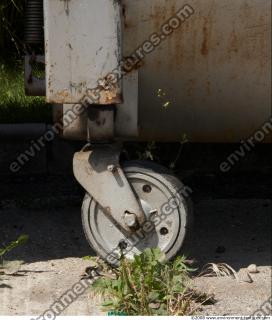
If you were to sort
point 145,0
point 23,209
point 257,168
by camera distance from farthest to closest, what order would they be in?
point 257,168 → point 23,209 → point 145,0

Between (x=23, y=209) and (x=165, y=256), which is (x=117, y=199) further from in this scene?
(x=23, y=209)

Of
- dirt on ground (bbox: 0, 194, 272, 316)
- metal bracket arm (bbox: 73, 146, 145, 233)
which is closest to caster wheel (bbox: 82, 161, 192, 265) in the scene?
metal bracket arm (bbox: 73, 146, 145, 233)

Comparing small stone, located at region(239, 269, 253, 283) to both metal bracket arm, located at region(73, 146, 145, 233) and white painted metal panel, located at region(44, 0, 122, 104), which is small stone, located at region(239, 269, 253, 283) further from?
white painted metal panel, located at region(44, 0, 122, 104)

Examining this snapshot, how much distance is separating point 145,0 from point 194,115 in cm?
58

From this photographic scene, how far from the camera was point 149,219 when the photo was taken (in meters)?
3.91

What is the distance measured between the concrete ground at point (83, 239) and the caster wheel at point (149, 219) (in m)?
0.20

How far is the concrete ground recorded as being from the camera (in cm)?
377

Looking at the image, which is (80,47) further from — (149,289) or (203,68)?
(149,289)

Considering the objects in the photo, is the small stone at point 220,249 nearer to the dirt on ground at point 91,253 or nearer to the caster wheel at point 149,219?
the dirt on ground at point 91,253

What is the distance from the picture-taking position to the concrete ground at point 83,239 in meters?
3.77

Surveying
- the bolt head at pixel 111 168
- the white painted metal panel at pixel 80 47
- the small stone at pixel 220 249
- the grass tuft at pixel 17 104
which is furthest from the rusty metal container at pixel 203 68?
the grass tuft at pixel 17 104

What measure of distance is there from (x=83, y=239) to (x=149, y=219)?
66 cm

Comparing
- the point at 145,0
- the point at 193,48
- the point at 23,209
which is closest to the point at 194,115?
the point at 193,48

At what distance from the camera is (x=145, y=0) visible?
3791 millimetres
